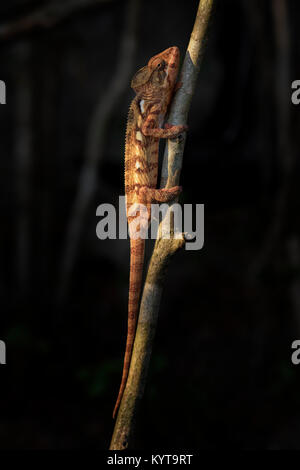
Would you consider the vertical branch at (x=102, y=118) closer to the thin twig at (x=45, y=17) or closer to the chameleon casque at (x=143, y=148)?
the thin twig at (x=45, y=17)

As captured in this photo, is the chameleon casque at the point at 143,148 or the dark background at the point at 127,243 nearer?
the chameleon casque at the point at 143,148

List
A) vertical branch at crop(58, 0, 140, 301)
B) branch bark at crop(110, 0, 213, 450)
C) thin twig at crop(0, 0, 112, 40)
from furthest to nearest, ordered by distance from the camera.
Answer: vertical branch at crop(58, 0, 140, 301) → thin twig at crop(0, 0, 112, 40) → branch bark at crop(110, 0, 213, 450)

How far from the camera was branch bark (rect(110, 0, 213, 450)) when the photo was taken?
4.00 ft

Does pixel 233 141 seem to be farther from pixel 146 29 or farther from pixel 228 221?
pixel 146 29

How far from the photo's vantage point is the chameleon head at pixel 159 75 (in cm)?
138

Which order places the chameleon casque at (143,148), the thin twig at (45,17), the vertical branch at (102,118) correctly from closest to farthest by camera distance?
the chameleon casque at (143,148) → the thin twig at (45,17) → the vertical branch at (102,118)

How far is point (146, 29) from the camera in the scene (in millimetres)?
5906

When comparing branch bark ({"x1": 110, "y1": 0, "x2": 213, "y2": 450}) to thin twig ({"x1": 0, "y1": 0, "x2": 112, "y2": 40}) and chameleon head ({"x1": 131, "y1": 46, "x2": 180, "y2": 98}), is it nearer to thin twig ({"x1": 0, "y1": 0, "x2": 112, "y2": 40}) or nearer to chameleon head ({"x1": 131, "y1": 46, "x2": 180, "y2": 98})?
chameleon head ({"x1": 131, "y1": 46, "x2": 180, "y2": 98})

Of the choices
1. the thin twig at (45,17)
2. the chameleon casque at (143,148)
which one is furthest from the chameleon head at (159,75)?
the thin twig at (45,17)

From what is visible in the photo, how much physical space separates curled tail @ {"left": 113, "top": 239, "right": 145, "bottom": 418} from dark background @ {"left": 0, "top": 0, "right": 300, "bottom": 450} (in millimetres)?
1720

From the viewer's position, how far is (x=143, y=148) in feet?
5.12

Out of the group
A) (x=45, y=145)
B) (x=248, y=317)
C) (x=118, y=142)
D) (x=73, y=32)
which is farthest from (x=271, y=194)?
(x=73, y=32)

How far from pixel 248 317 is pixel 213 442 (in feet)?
5.37

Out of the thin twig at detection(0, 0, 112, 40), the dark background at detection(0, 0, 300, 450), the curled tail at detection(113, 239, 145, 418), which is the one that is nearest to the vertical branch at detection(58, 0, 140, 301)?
the dark background at detection(0, 0, 300, 450)
